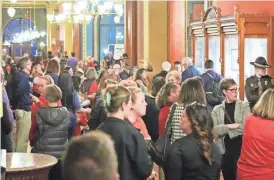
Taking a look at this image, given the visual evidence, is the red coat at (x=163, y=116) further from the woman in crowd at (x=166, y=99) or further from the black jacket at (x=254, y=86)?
the black jacket at (x=254, y=86)

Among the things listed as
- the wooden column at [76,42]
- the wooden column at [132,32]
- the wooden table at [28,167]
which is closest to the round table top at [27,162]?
the wooden table at [28,167]

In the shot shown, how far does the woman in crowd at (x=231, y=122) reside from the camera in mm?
6293

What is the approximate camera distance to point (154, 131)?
293 inches

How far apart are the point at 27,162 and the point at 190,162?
1433 mm

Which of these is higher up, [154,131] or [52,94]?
[52,94]

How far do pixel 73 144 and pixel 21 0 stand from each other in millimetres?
37877

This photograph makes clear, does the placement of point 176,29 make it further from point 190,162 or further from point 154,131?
point 190,162

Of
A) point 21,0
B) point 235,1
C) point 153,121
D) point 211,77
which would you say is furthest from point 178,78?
point 21,0

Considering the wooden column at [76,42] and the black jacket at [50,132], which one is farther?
the wooden column at [76,42]

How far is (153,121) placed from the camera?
7.41 meters

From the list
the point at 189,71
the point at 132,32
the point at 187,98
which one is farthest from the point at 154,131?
the point at 132,32

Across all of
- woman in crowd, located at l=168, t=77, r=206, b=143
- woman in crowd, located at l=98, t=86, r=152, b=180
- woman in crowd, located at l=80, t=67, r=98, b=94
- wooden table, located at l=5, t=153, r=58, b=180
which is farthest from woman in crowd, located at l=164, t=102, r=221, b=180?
woman in crowd, located at l=80, t=67, r=98, b=94

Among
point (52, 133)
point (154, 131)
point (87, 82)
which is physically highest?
point (87, 82)

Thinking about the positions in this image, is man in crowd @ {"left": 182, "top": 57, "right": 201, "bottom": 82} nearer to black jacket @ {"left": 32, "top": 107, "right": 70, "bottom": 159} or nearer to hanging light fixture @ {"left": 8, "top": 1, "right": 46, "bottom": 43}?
black jacket @ {"left": 32, "top": 107, "right": 70, "bottom": 159}
